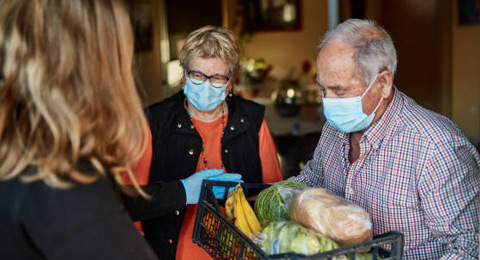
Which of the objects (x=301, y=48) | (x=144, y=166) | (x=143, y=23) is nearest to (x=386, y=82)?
(x=144, y=166)

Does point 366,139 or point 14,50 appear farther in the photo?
point 366,139

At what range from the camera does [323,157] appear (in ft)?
7.20

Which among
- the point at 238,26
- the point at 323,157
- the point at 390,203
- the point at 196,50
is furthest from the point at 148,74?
the point at 390,203

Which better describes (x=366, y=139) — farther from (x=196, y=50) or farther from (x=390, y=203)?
(x=196, y=50)

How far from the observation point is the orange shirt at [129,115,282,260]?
231cm

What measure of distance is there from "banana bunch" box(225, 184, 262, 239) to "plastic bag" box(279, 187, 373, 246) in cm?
17

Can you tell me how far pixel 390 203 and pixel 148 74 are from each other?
4.94 m

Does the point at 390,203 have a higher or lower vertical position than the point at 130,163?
lower

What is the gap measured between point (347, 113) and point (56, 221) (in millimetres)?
1085

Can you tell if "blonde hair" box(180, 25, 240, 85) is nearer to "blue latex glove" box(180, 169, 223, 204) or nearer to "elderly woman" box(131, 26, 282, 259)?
"elderly woman" box(131, 26, 282, 259)

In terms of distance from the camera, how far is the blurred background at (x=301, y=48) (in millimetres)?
6252

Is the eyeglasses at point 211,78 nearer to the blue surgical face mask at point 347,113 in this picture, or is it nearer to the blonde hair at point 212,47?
the blonde hair at point 212,47

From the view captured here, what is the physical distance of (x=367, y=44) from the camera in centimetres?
180

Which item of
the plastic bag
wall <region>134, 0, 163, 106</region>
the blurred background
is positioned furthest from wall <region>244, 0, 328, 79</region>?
the plastic bag
